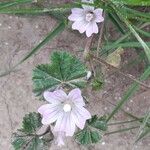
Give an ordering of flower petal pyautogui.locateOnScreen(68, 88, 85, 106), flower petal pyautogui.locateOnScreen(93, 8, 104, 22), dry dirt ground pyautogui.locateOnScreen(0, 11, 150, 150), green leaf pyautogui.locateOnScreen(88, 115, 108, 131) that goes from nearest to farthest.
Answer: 1. flower petal pyautogui.locateOnScreen(68, 88, 85, 106)
2. green leaf pyautogui.locateOnScreen(88, 115, 108, 131)
3. flower petal pyautogui.locateOnScreen(93, 8, 104, 22)
4. dry dirt ground pyautogui.locateOnScreen(0, 11, 150, 150)

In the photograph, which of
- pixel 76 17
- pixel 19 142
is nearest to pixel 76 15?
pixel 76 17

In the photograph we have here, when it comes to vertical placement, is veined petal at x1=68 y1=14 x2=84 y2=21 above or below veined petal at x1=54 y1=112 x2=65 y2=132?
above

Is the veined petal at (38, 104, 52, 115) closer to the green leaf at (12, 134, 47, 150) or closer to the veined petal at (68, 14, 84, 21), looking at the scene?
the green leaf at (12, 134, 47, 150)

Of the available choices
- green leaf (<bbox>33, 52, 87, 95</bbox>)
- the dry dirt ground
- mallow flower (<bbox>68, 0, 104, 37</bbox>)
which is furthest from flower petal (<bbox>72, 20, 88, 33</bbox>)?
green leaf (<bbox>33, 52, 87, 95</bbox>)

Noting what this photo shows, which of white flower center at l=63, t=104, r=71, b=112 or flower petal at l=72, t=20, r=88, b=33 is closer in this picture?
white flower center at l=63, t=104, r=71, b=112

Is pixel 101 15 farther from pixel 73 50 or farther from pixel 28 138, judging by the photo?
pixel 28 138

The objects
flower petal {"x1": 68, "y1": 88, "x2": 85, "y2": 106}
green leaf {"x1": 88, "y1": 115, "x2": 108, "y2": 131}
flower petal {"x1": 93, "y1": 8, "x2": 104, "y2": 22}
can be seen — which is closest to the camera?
flower petal {"x1": 68, "y1": 88, "x2": 85, "y2": 106}

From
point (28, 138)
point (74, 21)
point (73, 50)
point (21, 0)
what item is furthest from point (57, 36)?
point (28, 138)
